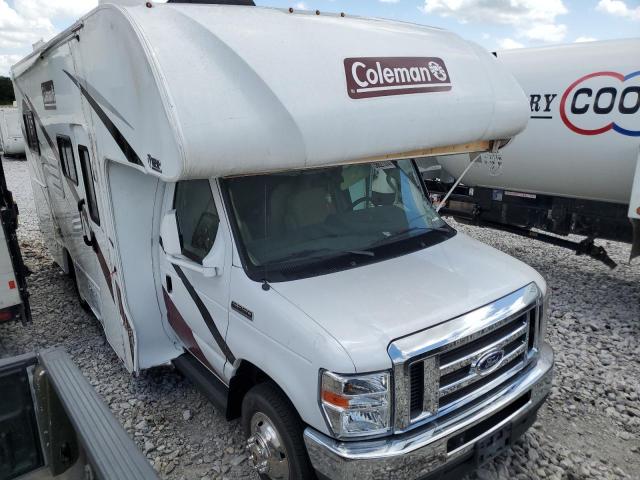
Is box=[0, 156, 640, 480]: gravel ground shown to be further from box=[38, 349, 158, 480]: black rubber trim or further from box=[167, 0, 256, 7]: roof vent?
box=[167, 0, 256, 7]: roof vent

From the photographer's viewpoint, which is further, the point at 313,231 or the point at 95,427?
Result: the point at 313,231

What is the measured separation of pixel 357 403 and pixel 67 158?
4.04 m

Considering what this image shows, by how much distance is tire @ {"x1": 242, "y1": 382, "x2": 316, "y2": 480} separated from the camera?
282 cm

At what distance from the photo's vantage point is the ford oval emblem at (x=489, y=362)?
9.28 feet

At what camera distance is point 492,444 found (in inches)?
114

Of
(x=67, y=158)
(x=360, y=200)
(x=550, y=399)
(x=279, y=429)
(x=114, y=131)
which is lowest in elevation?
(x=550, y=399)

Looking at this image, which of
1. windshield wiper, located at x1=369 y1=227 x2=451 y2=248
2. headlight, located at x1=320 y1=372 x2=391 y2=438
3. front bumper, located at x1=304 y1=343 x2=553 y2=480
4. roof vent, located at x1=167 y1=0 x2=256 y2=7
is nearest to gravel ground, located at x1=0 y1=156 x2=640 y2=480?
front bumper, located at x1=304 y1=343 x2=553 y2=480

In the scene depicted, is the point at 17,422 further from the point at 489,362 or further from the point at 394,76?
the point at 394,76

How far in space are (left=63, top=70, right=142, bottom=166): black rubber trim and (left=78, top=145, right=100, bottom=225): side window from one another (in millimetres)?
561

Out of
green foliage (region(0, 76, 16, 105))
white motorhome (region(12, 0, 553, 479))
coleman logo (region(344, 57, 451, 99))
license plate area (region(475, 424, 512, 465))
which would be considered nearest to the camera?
white motorhome (region(12, 0, 553, 479))

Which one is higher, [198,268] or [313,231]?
[313,231]

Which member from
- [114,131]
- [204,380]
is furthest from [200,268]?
[114,131]

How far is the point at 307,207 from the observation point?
341cm

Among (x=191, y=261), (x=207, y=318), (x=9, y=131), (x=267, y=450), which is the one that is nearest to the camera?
(x=267, y=450)
